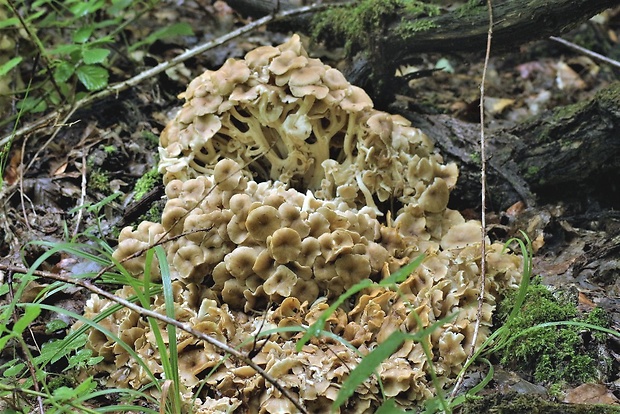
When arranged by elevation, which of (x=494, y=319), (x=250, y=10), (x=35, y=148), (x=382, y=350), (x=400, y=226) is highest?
(x=250, y=10)

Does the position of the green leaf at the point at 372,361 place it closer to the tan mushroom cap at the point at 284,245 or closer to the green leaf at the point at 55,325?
the tan mushroom cap at the point at 284,245

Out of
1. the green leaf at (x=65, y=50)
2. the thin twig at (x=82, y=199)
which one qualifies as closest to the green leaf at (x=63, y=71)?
the green leaf at (x=65, y=50)

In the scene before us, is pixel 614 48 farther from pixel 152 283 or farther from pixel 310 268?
pixel 152 283

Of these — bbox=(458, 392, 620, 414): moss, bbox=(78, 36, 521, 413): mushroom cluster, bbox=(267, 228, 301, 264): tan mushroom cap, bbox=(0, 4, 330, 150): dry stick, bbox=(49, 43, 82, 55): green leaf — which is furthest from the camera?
bbox=(0, 4, 330, 150): dry stick

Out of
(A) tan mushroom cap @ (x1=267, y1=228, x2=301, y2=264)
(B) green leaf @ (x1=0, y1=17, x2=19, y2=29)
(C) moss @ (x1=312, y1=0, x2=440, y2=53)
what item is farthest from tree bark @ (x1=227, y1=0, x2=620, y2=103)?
(B) green leaf @ (x1=0, y1=17, x2=19, y2=29)

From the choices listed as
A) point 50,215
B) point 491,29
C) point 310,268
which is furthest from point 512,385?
point 50,215

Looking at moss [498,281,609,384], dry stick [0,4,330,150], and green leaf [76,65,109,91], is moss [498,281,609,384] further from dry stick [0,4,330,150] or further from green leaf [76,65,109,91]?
green leaf [76,65,109,91]

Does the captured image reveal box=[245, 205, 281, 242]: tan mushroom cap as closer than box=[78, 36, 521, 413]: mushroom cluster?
No
